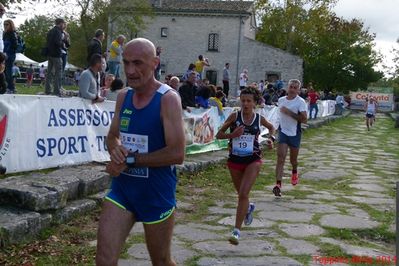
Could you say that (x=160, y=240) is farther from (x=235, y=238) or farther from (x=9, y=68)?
(x=9, y=68)

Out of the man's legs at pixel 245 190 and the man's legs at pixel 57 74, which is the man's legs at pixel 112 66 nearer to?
the man's legs at pixel 57 74

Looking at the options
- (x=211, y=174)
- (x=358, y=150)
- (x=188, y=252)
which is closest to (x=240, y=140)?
(x=188, y=252)

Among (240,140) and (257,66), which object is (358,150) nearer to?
(240,140)

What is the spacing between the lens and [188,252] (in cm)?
564

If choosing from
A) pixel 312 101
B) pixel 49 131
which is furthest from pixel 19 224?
pixel 312 101

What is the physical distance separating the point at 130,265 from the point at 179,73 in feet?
160

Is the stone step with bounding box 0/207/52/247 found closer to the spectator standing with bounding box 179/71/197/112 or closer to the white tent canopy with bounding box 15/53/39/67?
the spectator standing with bounding box 179/71/197/112

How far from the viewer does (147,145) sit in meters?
3.74

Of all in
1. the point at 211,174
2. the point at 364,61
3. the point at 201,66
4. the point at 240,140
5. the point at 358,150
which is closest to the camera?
the point at 240,140

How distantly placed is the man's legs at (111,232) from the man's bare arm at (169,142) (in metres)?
0.37

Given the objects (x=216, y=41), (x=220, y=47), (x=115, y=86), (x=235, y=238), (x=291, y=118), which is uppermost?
(x=216, y=41)

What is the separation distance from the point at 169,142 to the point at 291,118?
615 centimetres

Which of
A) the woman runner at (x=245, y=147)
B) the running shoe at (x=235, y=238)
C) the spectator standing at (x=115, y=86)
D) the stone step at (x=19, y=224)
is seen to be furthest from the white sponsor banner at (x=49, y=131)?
the running shoe at (x=235, y=238)

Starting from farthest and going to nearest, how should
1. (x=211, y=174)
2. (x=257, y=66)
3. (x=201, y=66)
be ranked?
1. (x=257, y=66)
2. (x=201, y=66)
3. (x=211, y=174)
